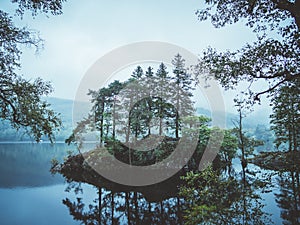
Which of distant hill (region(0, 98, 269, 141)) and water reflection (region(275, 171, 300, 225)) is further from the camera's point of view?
water reflection (region(275, 171, 300, 225))

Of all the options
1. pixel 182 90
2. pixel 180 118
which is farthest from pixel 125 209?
pixel 182 90

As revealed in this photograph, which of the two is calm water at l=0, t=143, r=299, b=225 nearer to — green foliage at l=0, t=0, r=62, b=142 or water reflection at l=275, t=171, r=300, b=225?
water reflection at l=275, t=171, r=300, b=225

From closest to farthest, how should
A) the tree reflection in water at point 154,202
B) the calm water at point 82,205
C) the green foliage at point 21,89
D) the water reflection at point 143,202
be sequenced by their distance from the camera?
the green foliage at point 21,89 < the water reflection at point 143,202 < the tree reflection in water at point 154,202 < the calm water at point 82,205

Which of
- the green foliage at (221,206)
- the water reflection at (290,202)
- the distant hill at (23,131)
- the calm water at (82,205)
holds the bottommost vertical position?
the calm water at (82,205)

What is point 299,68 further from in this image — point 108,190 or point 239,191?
point 108,190

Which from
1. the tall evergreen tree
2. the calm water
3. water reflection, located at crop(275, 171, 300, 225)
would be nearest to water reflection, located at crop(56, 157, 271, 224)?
the calm water

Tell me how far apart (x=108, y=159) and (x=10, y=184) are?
27.5ft

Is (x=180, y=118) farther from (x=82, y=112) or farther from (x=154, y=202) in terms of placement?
(x=82, y=112)

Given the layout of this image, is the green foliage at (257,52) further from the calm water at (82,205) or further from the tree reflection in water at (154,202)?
the calm water at (82,205)

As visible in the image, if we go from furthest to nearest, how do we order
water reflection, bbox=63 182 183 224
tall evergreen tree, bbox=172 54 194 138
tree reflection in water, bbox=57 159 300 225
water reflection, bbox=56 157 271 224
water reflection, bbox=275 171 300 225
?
tall evergreen tree, bbox=172 54 194 138
water reflection, bbox=63 182 183 224
water reflection, bbox=275 171 300 225
tree reflection in water, bbox=57 159 300 225
water reflection, bbox=56 157 271 224

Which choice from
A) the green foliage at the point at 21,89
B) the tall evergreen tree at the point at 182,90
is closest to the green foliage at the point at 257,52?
the green foliage at the point at 21,89

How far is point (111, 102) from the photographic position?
20562 millimetres

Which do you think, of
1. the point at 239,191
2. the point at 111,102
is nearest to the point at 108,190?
the point at 111,102

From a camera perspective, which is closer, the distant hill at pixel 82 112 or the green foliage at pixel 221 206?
the green foliage at pixel 221 206
